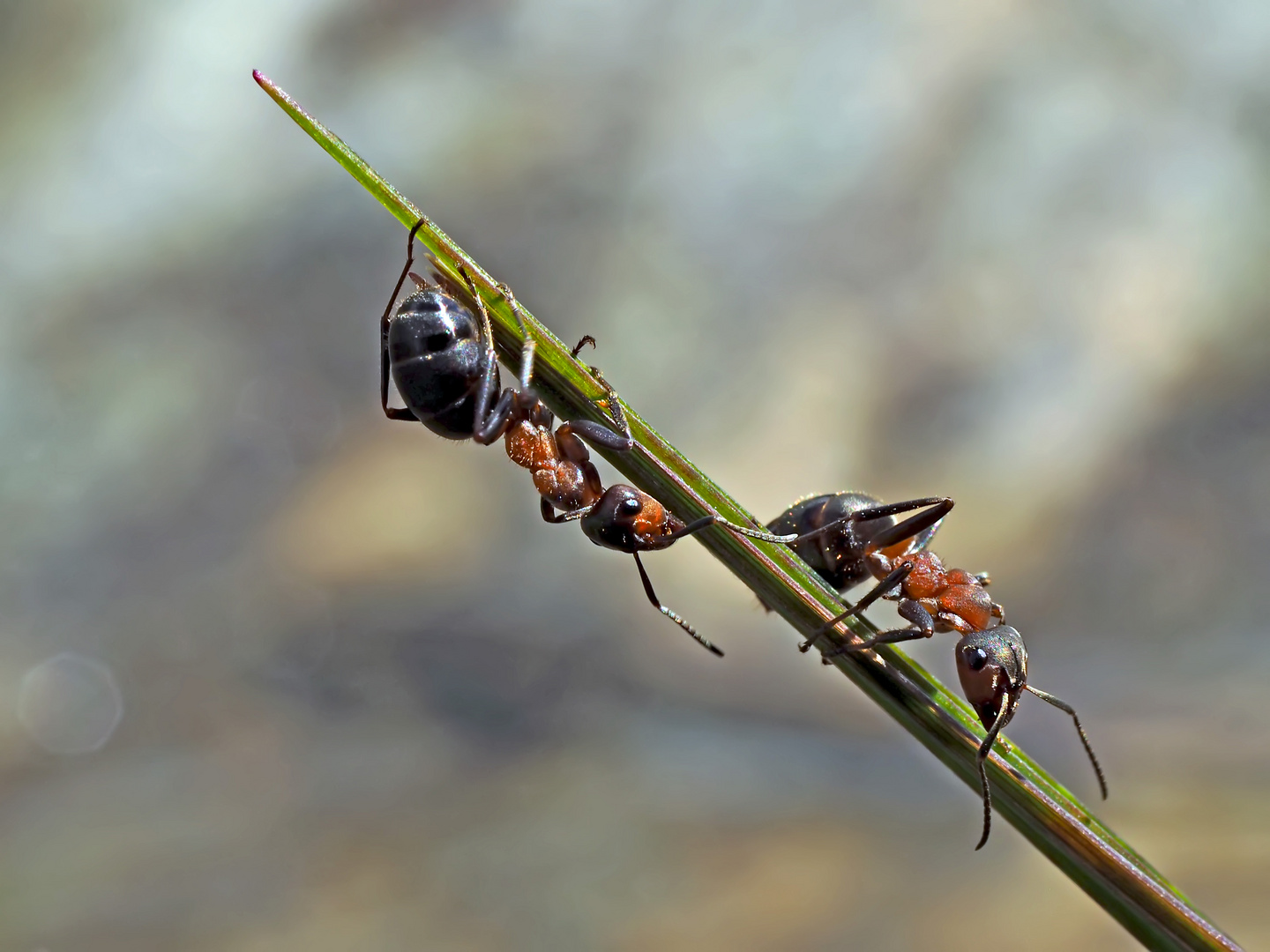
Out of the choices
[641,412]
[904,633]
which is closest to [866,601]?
[904,633]

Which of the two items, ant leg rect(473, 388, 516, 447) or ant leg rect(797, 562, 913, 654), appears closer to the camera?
ant leg rect(797, 562, 913, 654)

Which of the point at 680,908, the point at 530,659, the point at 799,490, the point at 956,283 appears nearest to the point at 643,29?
the point at 956,283

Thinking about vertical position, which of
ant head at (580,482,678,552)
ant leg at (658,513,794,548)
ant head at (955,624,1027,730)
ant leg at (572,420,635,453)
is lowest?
ant head at (955,624,1027,730)

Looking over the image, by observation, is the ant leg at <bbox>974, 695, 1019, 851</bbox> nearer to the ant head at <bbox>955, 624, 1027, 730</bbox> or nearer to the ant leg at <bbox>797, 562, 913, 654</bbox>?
the ant head at <bbox>955, 624, 1027, 730</bbox>

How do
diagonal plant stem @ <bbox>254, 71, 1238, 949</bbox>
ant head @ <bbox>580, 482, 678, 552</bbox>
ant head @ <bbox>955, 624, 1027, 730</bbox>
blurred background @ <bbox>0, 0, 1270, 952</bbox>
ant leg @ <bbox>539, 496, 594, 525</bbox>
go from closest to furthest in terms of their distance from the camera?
diagonal plant stem @ <bbox>254, 71, 1238, 949</bbox>, ant head @ <bbox>955, 624, 1027, 730</bbox>, ant head @ <bbox>580, 482, 678, 552</bbox>, ant leg @ <bbox>539, 496, 594, 525</bbox>, blurred background @ <bbox>0, 0, 1270, 952</bbox>

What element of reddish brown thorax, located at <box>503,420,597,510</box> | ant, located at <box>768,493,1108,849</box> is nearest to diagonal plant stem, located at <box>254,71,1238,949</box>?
ant, located at <box>768,493,1108,849</box>

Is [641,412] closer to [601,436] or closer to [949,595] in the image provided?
[949,595]

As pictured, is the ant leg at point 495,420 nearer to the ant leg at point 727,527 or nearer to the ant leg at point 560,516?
the ant leg at point 560,516

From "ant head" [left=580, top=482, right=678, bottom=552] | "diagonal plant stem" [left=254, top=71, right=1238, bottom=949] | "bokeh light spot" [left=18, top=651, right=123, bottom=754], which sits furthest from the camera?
"bokeh light spot" [left=18, top=651, right=123, bottom=754]

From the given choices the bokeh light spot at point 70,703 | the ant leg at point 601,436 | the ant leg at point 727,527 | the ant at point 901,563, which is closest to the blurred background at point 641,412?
the bokeh light spot at point 70,703
